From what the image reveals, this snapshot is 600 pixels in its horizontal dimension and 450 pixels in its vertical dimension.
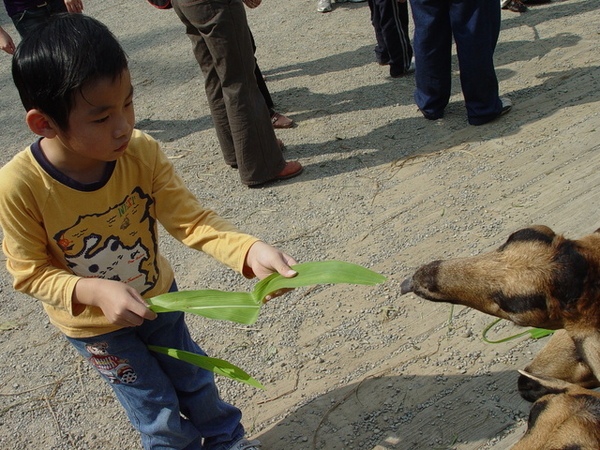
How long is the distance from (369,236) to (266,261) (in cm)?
243

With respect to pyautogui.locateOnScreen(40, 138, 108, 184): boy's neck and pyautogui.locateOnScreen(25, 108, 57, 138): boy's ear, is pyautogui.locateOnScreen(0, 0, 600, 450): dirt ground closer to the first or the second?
pyautogui.locateOnScreen(40, 138, 108, 184): boy's neck

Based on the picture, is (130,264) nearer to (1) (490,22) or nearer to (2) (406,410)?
(2) (406,410)

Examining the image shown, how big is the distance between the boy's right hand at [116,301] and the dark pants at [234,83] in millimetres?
Answer: 3389

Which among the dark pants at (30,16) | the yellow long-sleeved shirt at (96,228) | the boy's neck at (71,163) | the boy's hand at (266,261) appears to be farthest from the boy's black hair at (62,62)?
the dark pants at (30,16)

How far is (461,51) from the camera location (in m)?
6.32

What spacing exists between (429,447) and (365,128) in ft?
13.4

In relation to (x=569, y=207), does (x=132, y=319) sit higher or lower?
higher

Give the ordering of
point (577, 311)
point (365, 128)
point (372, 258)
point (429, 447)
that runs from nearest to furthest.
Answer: point (577, 311)
point (429, 447)
point (372, 258)
point (365, 128)

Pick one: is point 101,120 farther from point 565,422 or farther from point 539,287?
point 565,422

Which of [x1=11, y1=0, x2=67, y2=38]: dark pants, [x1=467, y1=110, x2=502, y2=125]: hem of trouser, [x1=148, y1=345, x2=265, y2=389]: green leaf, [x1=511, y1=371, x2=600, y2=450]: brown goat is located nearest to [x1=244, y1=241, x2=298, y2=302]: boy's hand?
[x1=148, y1=345, x2=265, y2=389]: green leaf

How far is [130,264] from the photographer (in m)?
2.90

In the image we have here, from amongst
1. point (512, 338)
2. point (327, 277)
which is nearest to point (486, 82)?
point (512, 338)

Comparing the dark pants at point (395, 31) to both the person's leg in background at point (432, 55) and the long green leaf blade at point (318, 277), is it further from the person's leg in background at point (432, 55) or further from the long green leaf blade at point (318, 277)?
the long green leaf blade at point (318, 277)

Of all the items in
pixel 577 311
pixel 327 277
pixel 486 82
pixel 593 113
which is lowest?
pixel 593 113
